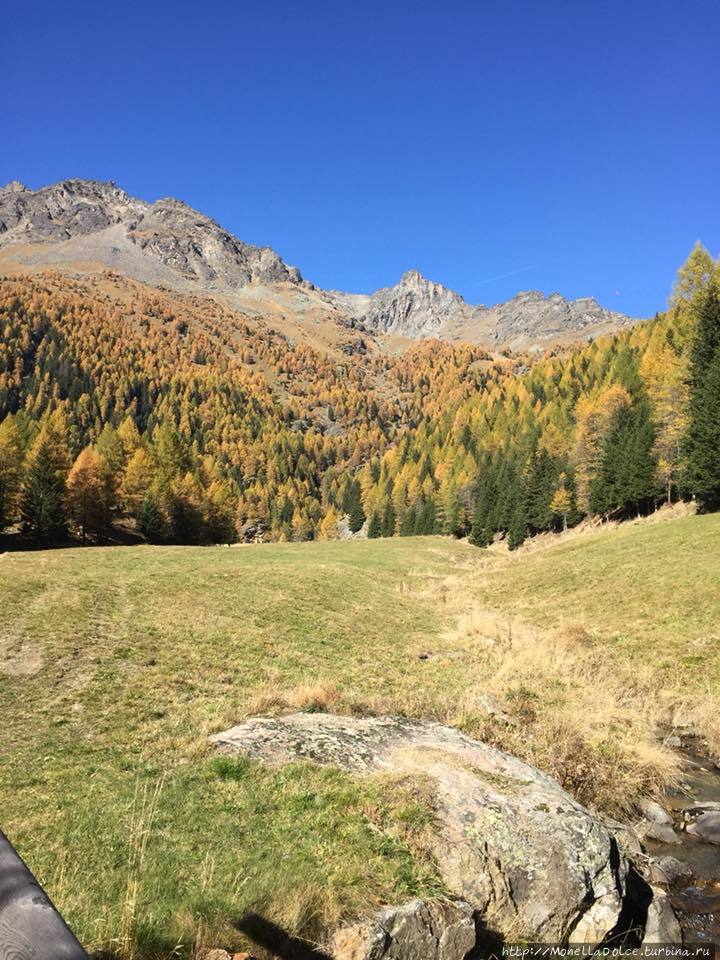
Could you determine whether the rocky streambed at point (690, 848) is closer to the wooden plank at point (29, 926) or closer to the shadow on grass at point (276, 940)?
the shadow on grass at point (276, 940)

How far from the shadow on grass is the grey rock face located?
25 centimetres

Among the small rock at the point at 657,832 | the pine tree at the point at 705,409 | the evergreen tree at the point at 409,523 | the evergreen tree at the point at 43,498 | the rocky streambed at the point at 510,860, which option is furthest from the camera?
the evergreen tree at the point at 409,523

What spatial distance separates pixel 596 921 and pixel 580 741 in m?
6.08

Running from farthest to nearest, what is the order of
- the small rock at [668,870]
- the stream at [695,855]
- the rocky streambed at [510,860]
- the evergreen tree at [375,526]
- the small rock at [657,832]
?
1. the evergreen tree at [375,526]
2. the small rock at [657,832]
3. the small rock at [668,870]
4. the stream at [695,855]
5. the rocky streambed at [510,860]

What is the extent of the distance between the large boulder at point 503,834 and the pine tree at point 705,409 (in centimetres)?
4417

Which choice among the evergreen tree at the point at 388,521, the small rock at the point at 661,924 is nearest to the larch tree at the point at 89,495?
the evergreen tree at the point at 388,521

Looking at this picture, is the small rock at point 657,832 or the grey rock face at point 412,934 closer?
the grey rock face at point 412,934

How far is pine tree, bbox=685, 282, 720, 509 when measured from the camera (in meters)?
45.0

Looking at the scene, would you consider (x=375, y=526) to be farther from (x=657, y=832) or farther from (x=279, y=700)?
(x=657, y=832)

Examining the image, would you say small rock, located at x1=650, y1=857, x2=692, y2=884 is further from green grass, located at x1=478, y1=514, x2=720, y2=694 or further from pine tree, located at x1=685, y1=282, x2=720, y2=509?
pine tree, located at x1=685, y1=282, x2=720, y2=509

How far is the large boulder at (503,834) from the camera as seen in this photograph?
7.17 m

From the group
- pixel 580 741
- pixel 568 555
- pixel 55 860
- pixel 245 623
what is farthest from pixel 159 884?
pixel 568 555

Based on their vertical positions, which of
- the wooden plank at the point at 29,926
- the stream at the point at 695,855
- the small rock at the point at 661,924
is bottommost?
the stream at the point at 695,855

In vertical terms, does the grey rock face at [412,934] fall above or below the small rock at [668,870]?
above
